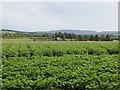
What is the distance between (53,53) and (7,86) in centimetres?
1064

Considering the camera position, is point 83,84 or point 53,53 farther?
point 53,53

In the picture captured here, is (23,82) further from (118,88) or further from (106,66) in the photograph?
(106,66)

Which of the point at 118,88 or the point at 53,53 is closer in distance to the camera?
the point at 118,88

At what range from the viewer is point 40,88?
6.22 metres

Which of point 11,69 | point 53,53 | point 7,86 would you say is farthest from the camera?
point 53,53

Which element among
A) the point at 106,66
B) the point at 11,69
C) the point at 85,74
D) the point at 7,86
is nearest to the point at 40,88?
the point at 7,86

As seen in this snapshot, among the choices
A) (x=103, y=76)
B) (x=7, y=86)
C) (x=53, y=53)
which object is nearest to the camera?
(x=7, y=86)

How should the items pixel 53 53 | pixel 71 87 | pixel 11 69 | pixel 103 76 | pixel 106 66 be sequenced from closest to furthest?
pixel 71 87 → pixel 103 76 → pixel 11 69 → pixel 106 66 → pixel 53 53

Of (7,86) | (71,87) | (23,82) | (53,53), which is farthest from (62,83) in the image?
(53,53)

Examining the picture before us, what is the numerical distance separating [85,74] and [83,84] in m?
0.75

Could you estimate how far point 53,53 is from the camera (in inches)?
656

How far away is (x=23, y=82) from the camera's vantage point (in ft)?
21.0

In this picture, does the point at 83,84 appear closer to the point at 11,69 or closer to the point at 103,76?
the point at 103,76

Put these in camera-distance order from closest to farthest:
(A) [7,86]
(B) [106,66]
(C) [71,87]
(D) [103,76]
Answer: (A) [7,86] → (C) [71,87] → (D) [103,76] → (B) [106,66]
